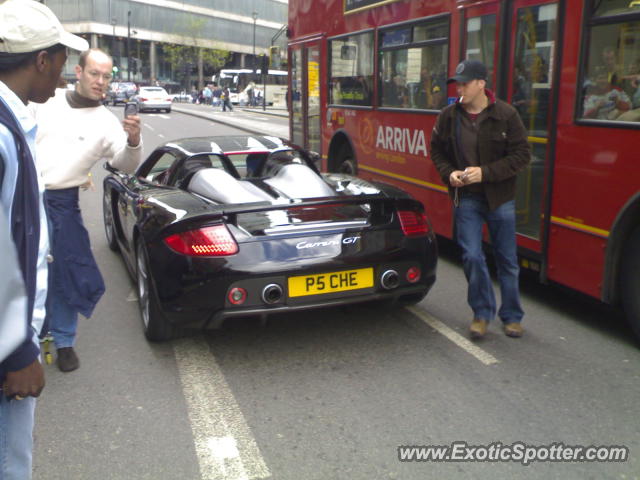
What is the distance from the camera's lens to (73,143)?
393 cm

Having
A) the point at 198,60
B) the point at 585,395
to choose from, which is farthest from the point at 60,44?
the point at 198,60

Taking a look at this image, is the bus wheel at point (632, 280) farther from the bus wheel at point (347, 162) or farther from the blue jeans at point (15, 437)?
the bus wheel at point (347, 162)

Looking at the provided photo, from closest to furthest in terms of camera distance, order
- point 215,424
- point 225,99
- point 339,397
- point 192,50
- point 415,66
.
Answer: point 215,424, point 339,397, point 415,66, point 225,99, point 192,50

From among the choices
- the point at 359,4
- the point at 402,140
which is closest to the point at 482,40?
the point at 402,140

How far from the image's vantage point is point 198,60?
7944 cm

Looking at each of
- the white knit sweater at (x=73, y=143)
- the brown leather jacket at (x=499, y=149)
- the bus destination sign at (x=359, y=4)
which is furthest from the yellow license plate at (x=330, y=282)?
the bus destination sign at (x=359, y=4)

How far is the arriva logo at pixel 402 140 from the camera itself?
22.3 ft

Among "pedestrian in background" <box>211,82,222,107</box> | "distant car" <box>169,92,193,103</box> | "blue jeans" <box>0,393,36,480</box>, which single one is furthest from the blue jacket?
"distant car" <box>169,92,193,103</box>

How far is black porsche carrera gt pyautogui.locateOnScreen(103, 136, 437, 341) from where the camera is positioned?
3.91 meters

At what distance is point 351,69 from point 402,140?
5.55ft

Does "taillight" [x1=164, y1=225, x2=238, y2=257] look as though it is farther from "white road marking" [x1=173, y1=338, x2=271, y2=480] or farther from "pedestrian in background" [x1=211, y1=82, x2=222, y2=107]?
"pedestrian in background" [x1=211, y1=82, x2=222, y2=107]

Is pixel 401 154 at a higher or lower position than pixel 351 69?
lower

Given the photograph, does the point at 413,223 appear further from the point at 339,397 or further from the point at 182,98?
the point at 182,98

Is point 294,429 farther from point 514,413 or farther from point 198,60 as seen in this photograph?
point 198,60
